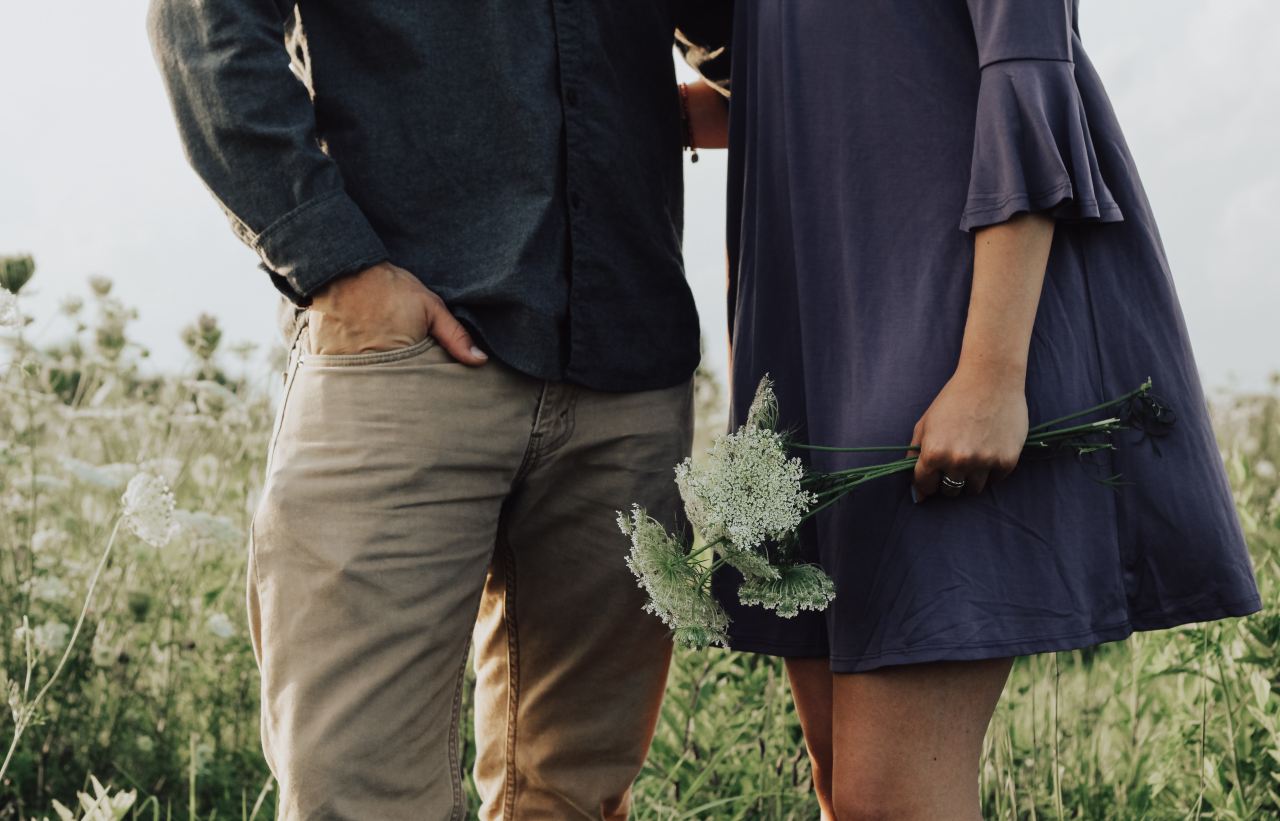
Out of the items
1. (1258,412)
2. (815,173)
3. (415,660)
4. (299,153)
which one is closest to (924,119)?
(815,173)

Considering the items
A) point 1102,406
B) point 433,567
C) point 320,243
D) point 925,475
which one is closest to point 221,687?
point 433,567

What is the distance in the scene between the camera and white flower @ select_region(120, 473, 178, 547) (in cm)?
223

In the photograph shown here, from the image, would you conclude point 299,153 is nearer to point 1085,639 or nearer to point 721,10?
point 721,10

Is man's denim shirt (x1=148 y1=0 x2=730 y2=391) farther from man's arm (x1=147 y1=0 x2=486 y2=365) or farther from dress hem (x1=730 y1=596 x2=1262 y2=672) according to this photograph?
dress hem (x1=730 y1=596 x2=1262 y2=672)

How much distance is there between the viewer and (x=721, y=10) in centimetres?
232

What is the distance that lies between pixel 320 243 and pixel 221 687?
1.73 metres

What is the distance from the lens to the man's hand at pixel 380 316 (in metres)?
1.86

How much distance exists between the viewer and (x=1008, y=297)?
1.62 metres

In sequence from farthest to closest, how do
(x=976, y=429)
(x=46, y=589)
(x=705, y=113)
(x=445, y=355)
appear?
(x=46, y=589), (x=705, y=113), (x=445, y=355), (x=976, y=429)

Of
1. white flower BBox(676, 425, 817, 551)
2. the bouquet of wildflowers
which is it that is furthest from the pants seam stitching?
white flower BBox(676, 425, 817, 551)

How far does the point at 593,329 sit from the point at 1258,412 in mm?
4641

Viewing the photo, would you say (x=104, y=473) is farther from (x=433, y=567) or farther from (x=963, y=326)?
(x=963, y=326)

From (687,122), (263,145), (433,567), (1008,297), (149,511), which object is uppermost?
(687,122)

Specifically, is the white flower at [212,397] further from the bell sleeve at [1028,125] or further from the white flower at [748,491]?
the bell sleeve at [1028,125]
